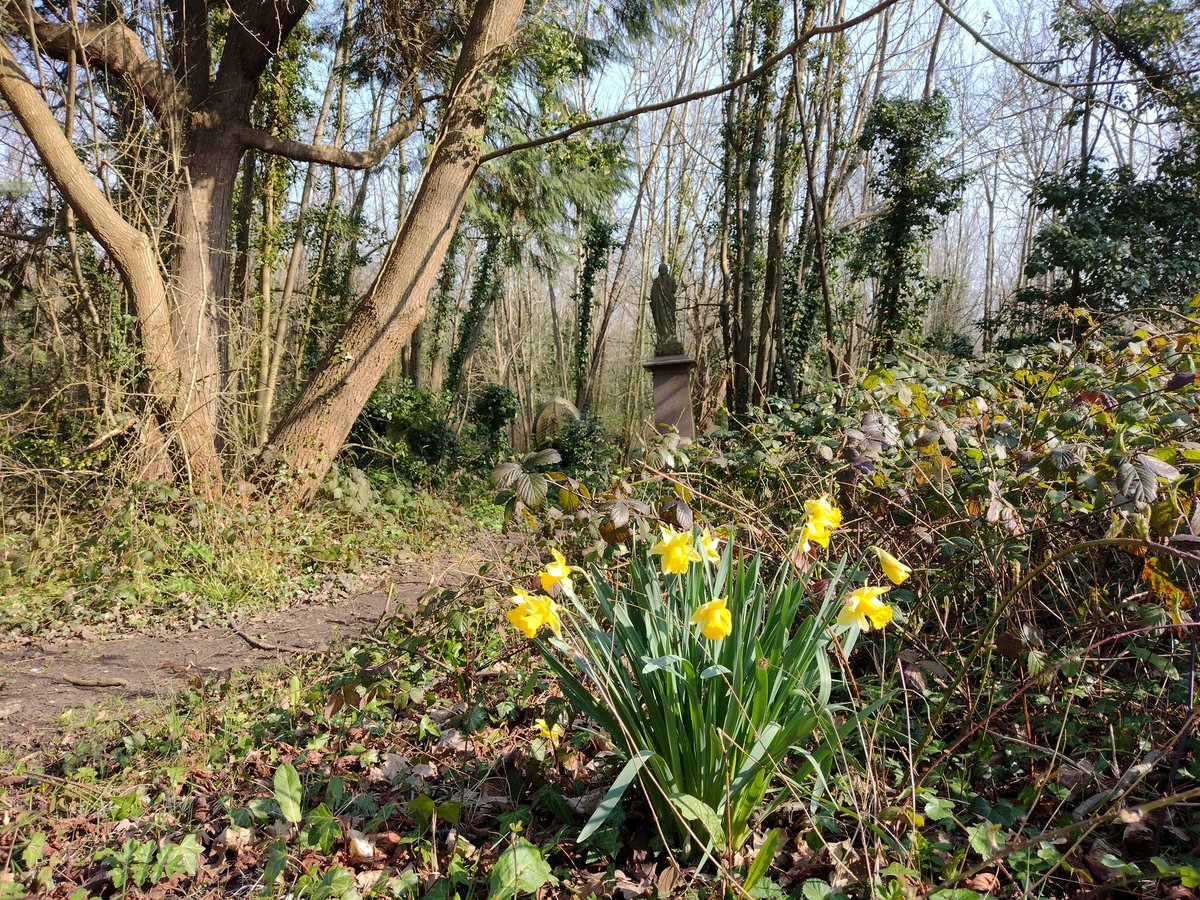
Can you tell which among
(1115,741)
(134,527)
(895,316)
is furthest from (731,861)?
(895,316)

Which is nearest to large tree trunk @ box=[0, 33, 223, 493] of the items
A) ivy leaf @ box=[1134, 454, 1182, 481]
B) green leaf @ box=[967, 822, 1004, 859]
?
green leaf @ box=[967, 822, 1004, 859]

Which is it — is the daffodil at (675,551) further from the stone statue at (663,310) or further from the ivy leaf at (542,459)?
the stone statue at (663,310)

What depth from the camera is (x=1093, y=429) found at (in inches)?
90.0

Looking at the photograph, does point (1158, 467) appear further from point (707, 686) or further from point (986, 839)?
point (707, 686)

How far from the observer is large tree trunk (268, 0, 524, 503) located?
6559 mm

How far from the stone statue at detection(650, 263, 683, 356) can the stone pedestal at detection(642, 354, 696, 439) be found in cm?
26

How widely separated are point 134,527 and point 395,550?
2.22m

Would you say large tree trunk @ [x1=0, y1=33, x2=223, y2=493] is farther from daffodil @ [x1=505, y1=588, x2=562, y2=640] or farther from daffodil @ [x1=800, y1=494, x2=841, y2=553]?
daffodil @ [x1=800, y1=494, x2=841, y2=553]

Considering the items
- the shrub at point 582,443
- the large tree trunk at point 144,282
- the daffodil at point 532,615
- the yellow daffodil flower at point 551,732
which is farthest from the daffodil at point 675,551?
the shrub at point 582,443

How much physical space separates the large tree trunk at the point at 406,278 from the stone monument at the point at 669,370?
249 centimetres

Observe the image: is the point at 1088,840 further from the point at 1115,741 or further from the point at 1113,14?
the point at 1113,14

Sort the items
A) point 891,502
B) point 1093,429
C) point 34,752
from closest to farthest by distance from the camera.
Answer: point 1093,429 → point 891,502 → point 34,752

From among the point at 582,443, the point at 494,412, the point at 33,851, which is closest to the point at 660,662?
the point at 33,851

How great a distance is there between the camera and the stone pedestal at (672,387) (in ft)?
24.9
